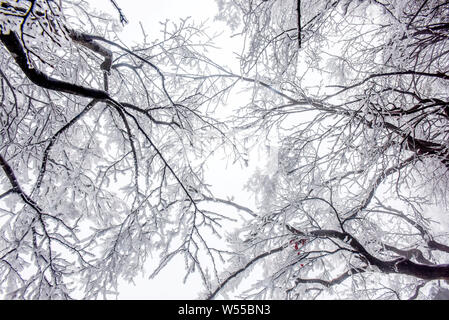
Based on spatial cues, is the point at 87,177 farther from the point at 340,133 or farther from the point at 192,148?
the point at 340,133

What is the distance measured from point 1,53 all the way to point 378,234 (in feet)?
18.4

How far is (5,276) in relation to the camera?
2.62 metres

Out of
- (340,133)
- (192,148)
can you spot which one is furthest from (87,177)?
(340,133)

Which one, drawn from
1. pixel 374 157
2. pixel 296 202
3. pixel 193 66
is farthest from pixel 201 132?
pixel 374 157

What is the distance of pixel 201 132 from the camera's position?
341 cm

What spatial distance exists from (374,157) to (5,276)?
4.51m

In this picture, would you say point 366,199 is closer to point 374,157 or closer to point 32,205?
point 374,157
